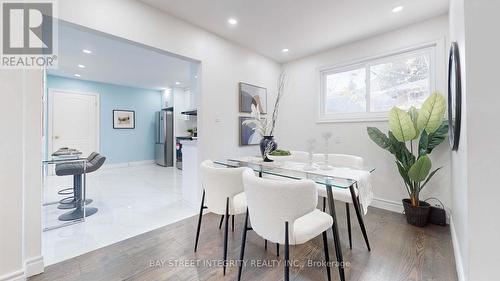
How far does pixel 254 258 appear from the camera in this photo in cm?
183

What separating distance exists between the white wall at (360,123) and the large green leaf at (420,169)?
1.79 ft

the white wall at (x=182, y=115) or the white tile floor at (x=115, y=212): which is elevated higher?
the white wall at (x=182, y=115)

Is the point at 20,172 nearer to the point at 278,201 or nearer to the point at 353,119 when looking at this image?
the point at 278,201

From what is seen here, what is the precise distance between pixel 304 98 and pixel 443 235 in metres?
2.73

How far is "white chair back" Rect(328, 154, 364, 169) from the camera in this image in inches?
87.3

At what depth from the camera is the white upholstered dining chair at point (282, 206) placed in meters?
1.19

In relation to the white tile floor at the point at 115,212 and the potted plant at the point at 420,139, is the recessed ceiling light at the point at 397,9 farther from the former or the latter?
the white tile floor at the point at 115,212

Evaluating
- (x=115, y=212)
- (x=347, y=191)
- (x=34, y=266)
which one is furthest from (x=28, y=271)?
(x=347, y=191)

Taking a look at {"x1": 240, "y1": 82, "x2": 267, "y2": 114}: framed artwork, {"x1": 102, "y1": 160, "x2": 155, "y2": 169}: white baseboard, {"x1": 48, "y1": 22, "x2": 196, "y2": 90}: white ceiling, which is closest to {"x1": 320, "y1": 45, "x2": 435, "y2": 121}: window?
{"x1": 240, "y1": 82, "x2": 267, "y2": 114}: framed artwork

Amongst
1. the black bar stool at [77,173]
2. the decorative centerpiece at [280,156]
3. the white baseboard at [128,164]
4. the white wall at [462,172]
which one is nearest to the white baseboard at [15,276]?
the black bar stool at [77,173]

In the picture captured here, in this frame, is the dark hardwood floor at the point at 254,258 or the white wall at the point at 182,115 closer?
the dark hardwood floor at the point at 254,258

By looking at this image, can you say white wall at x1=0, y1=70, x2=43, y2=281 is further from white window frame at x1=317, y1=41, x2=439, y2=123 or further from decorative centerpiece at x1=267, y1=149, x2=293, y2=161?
white window frame at x1=317, y1=41, x2=439, y2=123

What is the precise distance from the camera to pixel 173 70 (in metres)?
4.91

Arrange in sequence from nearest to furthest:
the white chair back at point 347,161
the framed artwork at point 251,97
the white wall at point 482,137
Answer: the white wall at point 482,137
the white chair back at point 347,161
the framed artwork at point 251,97
